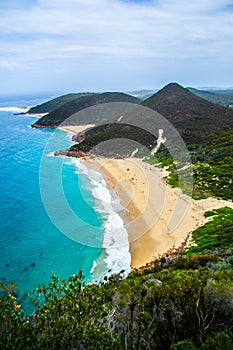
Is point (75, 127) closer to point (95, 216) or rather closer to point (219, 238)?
point (95, 216)

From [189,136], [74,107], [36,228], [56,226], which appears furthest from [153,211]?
[74,107]

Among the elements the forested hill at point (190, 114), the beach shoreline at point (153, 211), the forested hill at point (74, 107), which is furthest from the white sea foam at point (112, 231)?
the forested hill at point (74, 107)

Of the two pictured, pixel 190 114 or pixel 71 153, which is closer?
pixel 71 153

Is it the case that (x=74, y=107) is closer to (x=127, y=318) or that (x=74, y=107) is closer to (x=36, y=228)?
(x=36, y=228)

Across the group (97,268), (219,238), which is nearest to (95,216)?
(97,268)

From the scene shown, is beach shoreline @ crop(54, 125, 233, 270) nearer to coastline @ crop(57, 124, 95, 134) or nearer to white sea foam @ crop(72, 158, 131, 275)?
white sea foam @ crop(72, 158, 131, 275)

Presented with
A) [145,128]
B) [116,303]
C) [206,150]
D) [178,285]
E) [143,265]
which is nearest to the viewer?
[178,285]

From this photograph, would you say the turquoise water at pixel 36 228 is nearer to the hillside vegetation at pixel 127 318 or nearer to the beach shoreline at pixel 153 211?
the beach shoreline at pixel 153 211
